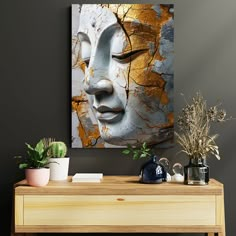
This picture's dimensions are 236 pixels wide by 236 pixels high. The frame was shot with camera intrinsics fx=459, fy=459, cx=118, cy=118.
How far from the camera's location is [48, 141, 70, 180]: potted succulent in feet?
9.93

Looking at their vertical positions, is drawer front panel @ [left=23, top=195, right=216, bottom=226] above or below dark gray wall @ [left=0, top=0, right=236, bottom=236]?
below

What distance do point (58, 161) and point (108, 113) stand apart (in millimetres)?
540

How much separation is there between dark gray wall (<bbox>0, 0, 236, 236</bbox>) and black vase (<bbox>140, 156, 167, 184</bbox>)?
0.38m

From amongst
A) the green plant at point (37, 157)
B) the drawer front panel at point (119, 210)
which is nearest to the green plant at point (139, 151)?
the drawer front panel at point (119, 210)

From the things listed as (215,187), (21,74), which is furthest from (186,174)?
(21,74)

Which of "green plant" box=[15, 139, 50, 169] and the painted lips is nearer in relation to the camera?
"green plant" box=[15, 139, 50, 169]

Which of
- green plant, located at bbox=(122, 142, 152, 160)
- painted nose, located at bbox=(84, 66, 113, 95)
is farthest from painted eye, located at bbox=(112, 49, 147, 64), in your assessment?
green plant, located at bbox=(122, 142, 152, 160)

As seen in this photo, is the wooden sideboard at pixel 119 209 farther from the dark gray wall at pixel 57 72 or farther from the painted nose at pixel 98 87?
the painted nose at pixel 98 87

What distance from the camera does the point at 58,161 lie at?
9.96ft

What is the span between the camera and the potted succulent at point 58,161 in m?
3.03

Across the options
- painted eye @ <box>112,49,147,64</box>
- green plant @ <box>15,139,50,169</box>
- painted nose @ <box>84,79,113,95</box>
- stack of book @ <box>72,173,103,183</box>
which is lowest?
stack of book @ <box>72,173,103,183</box>

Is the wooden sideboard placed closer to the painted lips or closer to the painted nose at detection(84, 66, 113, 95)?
the painted lips

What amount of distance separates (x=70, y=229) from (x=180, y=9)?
1.74 m

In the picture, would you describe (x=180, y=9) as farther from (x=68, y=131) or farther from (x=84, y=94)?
(x=68, y=131)
